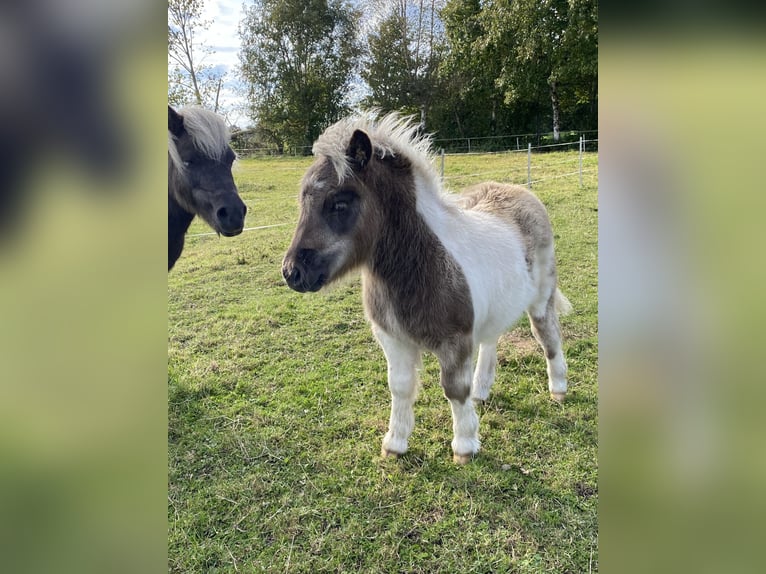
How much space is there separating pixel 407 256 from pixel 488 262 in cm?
62

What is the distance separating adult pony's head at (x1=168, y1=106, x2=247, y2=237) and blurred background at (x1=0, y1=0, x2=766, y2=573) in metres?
1.72

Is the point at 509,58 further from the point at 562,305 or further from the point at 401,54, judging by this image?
the point at 562,305

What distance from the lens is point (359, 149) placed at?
214 centimetres

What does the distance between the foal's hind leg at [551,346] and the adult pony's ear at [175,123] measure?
271 centimetres

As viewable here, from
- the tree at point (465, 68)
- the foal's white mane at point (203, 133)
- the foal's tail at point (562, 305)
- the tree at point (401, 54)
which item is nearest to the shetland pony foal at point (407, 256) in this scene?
the foal's white mane at point (203, 133)

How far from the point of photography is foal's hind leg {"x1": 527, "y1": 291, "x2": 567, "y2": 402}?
338 cm

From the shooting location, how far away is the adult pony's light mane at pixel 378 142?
2.13 meters

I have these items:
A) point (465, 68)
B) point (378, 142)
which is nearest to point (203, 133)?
point (378, 142)
